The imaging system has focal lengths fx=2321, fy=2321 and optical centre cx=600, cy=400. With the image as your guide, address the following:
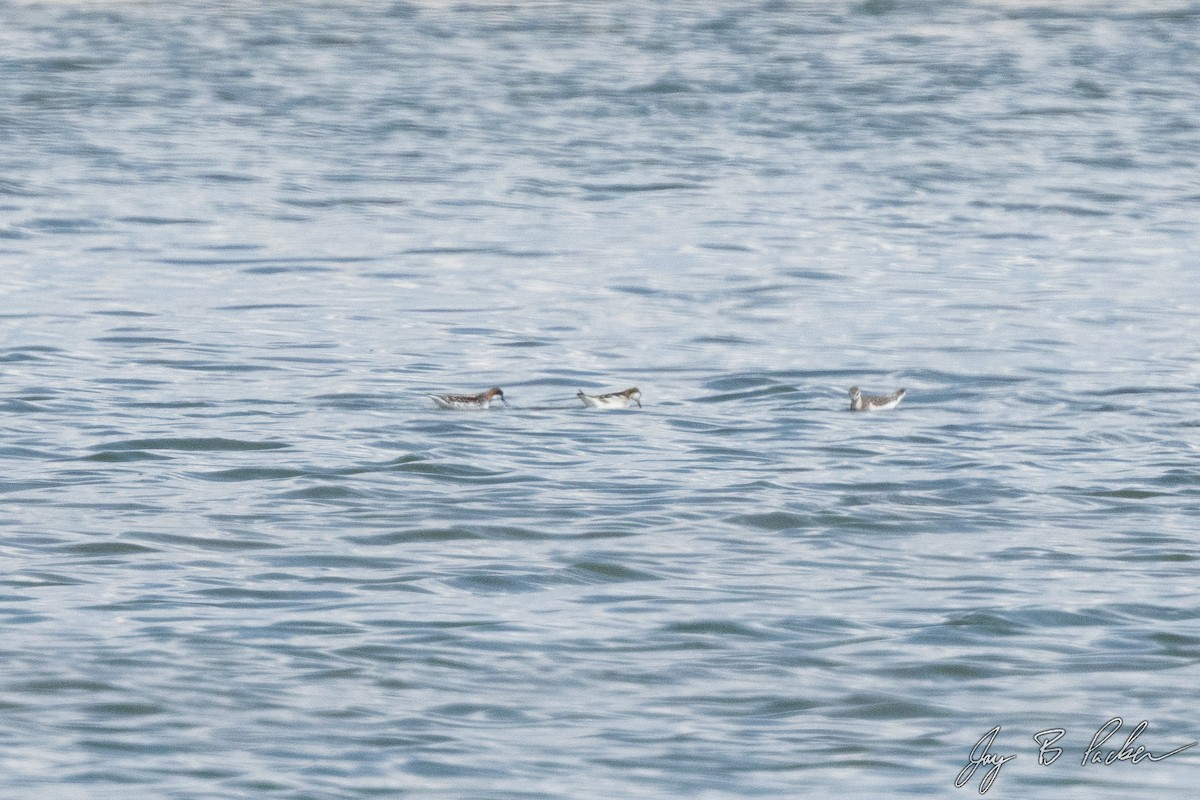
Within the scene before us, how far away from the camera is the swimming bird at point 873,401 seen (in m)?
16.7

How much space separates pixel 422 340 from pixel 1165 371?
612 centimetres

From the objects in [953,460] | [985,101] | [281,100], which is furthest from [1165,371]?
[281,100]

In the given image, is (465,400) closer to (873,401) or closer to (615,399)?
(615,399)

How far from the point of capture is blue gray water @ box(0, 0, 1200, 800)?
33.3ft

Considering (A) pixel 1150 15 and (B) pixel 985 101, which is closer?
(B) pixel 985 101

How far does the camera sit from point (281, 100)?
3672 cm

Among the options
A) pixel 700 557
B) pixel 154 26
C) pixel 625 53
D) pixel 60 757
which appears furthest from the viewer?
pixel 154 26

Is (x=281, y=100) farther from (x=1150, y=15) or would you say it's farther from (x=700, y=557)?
(x=700, y=557)
